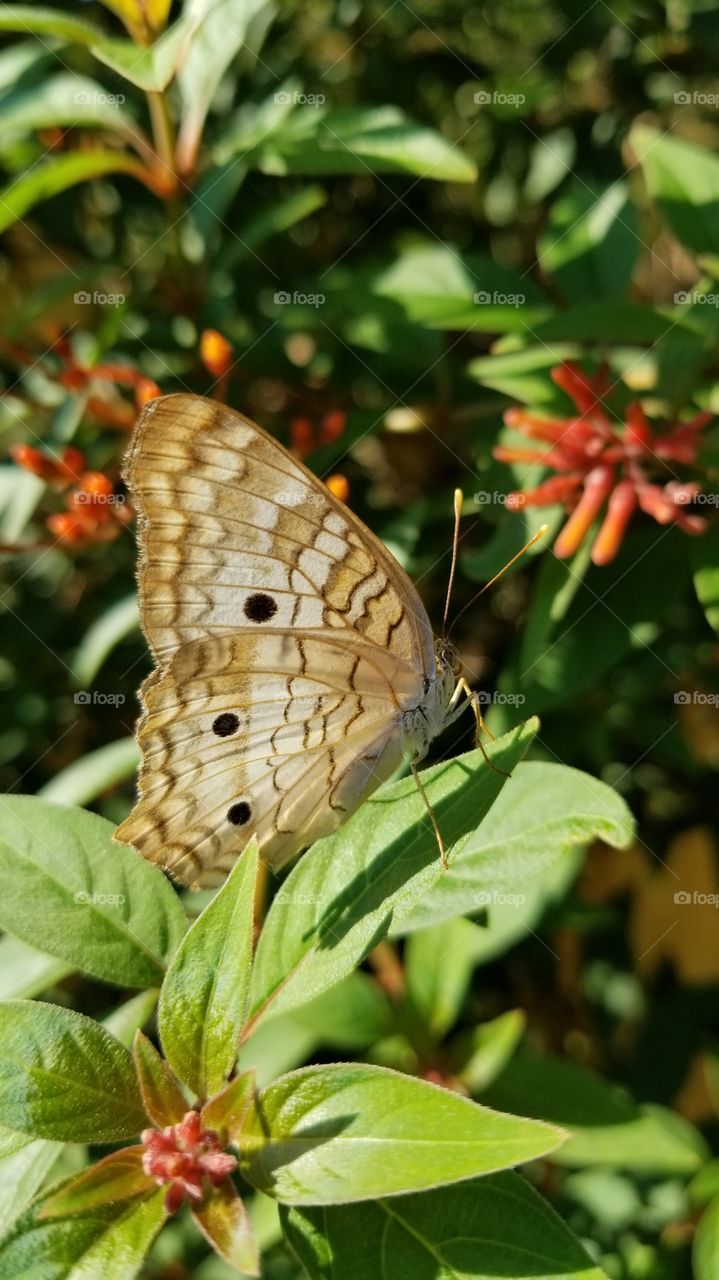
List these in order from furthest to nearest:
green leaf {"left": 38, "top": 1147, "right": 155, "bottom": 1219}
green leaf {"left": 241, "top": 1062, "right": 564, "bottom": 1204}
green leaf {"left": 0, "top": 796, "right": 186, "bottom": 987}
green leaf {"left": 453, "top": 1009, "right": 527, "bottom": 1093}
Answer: green leaf {"left": 453, "top": 1009, "right": 527, "bottom": 1093}
green leaf {"left": 0, "top": 796, "right": 186, "bottom": 987}
green leaf {"left": 38, "top": 1147, "right": 155, "bottom": 1219}
green leaf {"left": 241, "top": 1062, "right": 564, "bottom": 1204}

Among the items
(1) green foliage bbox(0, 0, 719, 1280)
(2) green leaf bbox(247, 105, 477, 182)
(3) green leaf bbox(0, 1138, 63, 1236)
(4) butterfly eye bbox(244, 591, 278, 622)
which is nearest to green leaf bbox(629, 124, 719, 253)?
(1) green foliage bbox(0, 0, 719, 1280)

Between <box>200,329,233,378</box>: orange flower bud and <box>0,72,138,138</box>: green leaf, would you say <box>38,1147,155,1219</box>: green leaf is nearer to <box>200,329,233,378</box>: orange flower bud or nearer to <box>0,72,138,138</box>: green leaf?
<box>200,329,233,378</box>: orange flower bud

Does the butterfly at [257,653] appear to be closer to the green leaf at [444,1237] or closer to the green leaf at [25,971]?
the green leaf at [25,971]

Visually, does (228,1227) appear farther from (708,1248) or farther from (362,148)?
(362,148)

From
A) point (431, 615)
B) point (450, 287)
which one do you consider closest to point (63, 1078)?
point (431, 615)

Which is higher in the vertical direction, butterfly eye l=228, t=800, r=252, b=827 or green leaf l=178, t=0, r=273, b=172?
green leaf l=178, t=0, r=273, b=172

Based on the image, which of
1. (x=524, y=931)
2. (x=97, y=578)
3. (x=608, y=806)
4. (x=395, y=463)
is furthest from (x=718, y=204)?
(x=97, y=578)
